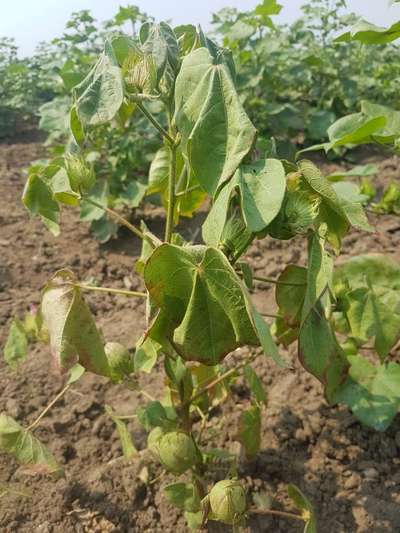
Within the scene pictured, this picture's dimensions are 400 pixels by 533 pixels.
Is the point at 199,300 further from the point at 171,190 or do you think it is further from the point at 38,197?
the point at 38,197

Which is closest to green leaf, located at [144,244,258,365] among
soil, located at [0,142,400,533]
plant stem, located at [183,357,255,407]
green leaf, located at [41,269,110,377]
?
green leaf, located at [41,269,110,377]

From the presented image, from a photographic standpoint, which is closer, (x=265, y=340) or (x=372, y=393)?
(x=265, y=340)

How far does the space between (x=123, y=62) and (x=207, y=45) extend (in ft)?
0.46

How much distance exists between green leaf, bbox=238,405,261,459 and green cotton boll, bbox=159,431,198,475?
7.1 inches

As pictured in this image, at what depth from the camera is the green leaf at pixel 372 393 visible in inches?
53.2

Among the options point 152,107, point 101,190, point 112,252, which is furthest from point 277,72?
point 112,252

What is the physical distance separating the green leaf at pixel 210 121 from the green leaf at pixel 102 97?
3.5 inches

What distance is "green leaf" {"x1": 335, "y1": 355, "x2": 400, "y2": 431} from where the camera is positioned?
4.43 feet

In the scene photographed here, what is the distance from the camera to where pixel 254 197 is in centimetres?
73

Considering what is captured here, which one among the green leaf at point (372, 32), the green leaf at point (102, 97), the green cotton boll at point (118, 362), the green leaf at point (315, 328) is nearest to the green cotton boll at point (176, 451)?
the green cotton boll at point (118, 362)

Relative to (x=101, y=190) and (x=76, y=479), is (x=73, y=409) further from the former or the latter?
(x=101, y=190)

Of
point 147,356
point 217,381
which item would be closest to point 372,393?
point 217,381

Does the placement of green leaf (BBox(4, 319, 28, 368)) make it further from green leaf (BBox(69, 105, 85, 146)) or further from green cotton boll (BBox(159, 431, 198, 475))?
green leaf (BBox(69, 105, 85, 146))

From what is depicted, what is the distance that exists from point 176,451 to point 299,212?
1.88 ft
